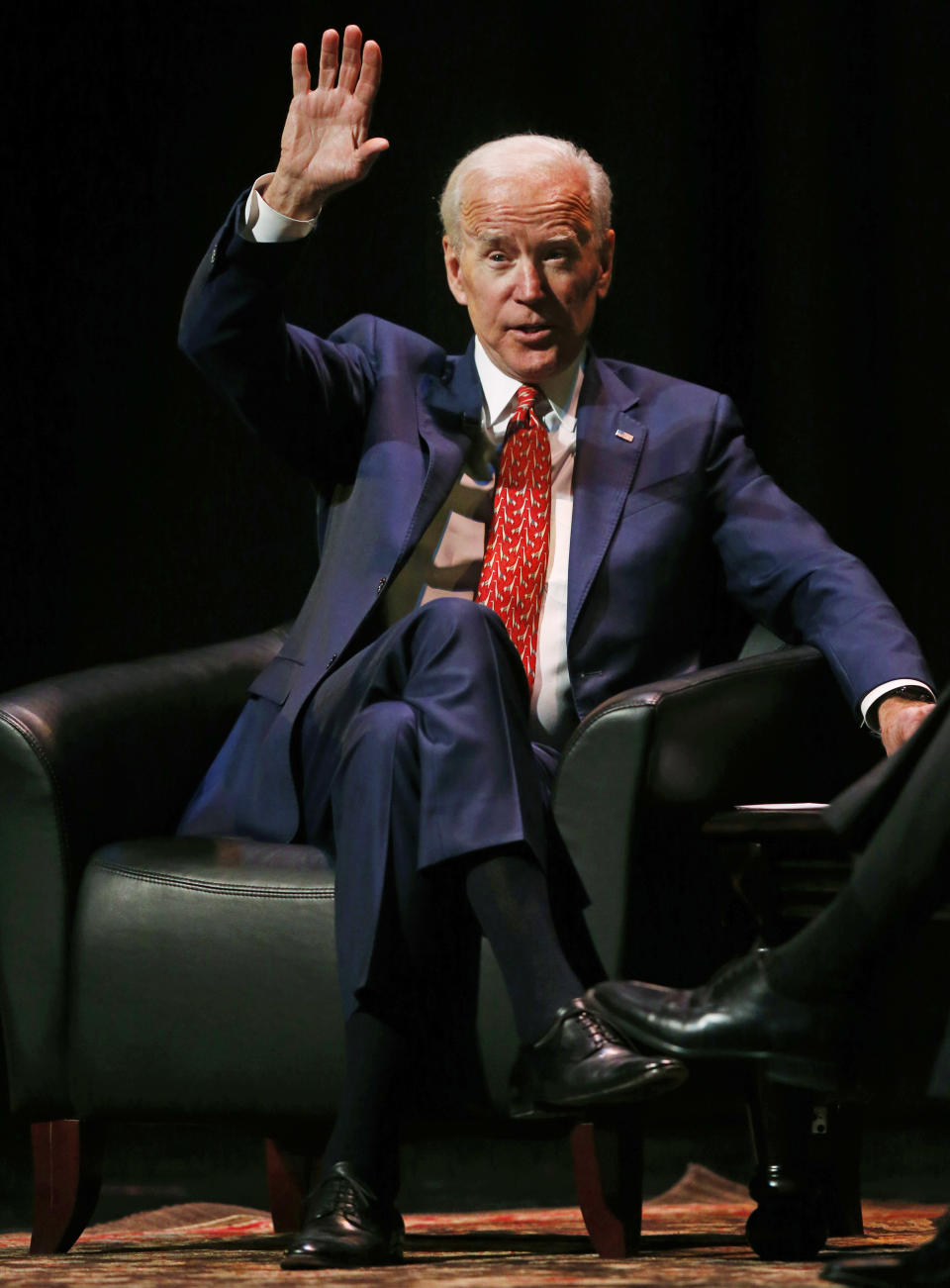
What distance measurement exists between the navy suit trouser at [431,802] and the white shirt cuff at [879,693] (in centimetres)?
35

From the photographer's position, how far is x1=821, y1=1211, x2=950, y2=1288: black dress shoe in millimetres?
1142

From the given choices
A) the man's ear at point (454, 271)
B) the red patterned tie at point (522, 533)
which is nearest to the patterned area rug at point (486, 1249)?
the red patterned tie at point (522, 533)

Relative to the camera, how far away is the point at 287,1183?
84.0 inches

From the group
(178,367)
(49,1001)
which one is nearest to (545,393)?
(178,367)

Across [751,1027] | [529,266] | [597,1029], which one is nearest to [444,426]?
[529,266]

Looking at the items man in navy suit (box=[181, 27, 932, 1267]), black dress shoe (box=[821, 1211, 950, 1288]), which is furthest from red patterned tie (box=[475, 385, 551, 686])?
black dress shoe (box=[821, 1211, 950, 1288])

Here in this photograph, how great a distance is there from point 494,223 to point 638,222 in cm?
54

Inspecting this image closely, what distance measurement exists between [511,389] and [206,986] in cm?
87

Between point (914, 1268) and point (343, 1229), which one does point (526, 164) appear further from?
point (914, 1268)

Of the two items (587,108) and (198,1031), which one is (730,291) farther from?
(198,1031)

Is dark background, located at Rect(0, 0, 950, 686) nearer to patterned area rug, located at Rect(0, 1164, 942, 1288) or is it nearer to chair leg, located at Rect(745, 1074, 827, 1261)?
patterned area rug, located at Rect(0, 1164, 942, 1288)

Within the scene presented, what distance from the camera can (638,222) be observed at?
103 inches

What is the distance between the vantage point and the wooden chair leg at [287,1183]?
2129 millimetres

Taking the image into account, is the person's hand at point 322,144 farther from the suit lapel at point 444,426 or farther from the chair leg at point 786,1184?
the chair leg at point 786,1184
